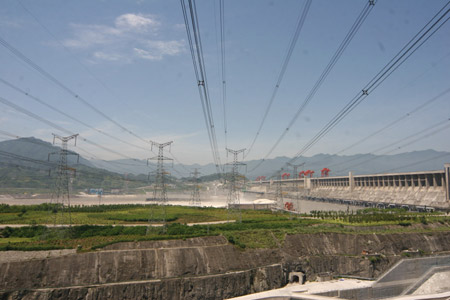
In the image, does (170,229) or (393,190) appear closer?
(170,229)

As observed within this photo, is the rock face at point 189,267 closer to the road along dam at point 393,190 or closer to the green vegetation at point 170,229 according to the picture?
the green vegetation at point 170,229

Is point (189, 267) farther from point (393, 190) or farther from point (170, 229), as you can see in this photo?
point (393, 190)

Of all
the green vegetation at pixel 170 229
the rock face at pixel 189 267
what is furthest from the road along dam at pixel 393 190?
the rock face at pixel 189 267

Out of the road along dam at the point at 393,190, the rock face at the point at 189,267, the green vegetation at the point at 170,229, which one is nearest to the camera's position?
the rock face at the point at 189,267

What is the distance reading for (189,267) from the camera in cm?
3148

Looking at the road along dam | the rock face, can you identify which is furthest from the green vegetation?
the road along dam

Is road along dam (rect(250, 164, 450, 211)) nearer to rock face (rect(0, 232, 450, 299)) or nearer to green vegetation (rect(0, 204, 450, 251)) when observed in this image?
green vegetation (rect(0, 204, 450, 251))

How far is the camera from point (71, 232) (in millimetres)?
38312

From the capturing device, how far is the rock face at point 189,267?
26.8 m

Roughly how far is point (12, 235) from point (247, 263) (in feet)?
97.8

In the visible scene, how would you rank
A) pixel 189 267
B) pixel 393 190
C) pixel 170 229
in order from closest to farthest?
pixel 189 267
pixel 170 229
pixel 393 190

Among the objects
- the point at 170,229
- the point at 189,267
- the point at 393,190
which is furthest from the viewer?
the point at 393,190

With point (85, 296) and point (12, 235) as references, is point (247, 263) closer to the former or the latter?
point (85, 296)

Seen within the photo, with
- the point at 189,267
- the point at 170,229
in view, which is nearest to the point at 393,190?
the point at 170,229
